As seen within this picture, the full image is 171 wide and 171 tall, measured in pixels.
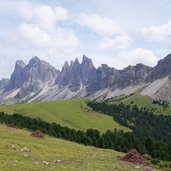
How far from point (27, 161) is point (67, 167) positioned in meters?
3.99

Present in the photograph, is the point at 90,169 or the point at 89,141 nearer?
the point at 90,169

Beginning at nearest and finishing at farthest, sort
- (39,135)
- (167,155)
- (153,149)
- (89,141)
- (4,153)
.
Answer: (4,153), (39,135), (167,155), (89,141), (153,149)

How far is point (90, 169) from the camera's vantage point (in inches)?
1551

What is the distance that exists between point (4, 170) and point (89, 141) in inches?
2971

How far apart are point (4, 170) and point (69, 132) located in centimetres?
8889

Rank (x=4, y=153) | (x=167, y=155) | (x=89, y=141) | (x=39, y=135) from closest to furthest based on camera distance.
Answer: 1. (x=4, y=153)
2. (x=39, y=135)
3. (x=167, y=155)
4. (x=89, y=141)

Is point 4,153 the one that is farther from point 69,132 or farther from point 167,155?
point 69,132

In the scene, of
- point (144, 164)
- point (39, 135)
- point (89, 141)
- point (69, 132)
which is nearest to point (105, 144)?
point (89, 141)

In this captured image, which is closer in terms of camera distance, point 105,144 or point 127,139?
point 105,144

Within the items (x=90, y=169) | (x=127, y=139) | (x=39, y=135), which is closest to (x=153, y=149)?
(x=127, y=139)

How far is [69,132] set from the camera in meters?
120

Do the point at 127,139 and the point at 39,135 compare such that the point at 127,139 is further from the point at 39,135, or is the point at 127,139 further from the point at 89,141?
the point at 39,135

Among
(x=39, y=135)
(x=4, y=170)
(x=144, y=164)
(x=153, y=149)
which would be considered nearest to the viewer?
(x=4, y=170)

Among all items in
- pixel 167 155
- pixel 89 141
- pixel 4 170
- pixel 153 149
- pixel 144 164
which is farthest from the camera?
pixel 153 149
